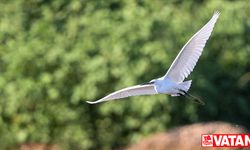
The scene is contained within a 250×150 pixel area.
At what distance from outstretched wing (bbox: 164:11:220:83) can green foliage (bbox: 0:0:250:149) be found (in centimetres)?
274

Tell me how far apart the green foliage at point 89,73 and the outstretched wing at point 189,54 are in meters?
2.74

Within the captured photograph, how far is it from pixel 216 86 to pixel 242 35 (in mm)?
736

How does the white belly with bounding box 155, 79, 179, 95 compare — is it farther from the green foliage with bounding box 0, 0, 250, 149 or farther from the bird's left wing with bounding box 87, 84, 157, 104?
the green foliage with bounding box 0, 0, 250, 149

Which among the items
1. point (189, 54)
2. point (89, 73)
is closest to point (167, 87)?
point (189, 54)

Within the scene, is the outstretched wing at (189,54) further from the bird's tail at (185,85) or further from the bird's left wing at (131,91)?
the bird's left wing at (131,91)

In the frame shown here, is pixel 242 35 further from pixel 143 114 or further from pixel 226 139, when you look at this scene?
pixel 226 139

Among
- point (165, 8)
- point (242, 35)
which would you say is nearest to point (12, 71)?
point (165, 8)

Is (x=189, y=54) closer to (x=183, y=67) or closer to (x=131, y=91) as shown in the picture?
(x=183, y=67)

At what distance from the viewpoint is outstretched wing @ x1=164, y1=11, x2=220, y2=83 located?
9.83 meters

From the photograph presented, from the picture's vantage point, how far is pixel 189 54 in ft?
32.6

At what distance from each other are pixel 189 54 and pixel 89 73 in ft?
10.2

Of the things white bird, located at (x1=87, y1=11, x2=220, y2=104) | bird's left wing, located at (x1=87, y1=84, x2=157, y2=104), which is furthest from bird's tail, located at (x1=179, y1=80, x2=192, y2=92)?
bird's left wing, located at (x1=87, y1=84, x2=157, y2=104)

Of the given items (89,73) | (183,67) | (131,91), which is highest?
(183,67)

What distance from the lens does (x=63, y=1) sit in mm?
13711
